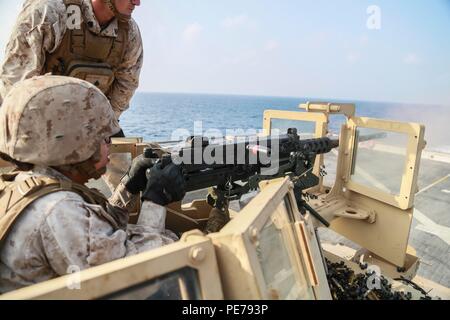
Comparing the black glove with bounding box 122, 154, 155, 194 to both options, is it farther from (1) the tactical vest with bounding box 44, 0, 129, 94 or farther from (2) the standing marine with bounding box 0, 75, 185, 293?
(1) the tactical vest with bounding box 44, 0, 129, 94

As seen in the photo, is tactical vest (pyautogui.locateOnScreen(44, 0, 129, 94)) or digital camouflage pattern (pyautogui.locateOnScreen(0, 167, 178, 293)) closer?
digital camouflage pattern (pyautogui.locateOnScreen(0, 167, 178, 293))

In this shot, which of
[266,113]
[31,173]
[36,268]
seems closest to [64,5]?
[31,173]

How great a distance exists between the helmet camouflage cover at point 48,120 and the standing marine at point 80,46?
1395 mm

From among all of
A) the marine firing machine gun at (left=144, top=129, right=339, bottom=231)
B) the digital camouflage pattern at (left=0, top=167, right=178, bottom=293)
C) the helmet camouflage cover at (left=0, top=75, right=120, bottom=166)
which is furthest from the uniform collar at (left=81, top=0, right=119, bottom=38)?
the digital camouflage pattern at (left=0, top=167, right=178, bottom=293)

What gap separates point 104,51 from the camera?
309cm

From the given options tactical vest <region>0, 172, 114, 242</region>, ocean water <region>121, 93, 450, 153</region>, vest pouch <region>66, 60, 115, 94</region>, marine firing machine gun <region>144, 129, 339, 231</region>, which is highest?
vest pouch <region>66, 60, 115, 94</region>

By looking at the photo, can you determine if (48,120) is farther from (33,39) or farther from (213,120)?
(213,120)

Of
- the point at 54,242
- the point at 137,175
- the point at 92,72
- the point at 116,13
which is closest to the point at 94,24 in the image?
the point at 116,13

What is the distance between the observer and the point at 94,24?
9.57 feet

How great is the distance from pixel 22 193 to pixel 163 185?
75 centimetres

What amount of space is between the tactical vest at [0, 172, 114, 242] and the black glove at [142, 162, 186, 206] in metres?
0.41

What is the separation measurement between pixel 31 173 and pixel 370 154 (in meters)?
3.27

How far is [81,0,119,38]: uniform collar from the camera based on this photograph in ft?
9.36

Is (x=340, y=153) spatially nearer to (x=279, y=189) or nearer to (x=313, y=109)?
(x=313, y=109)
